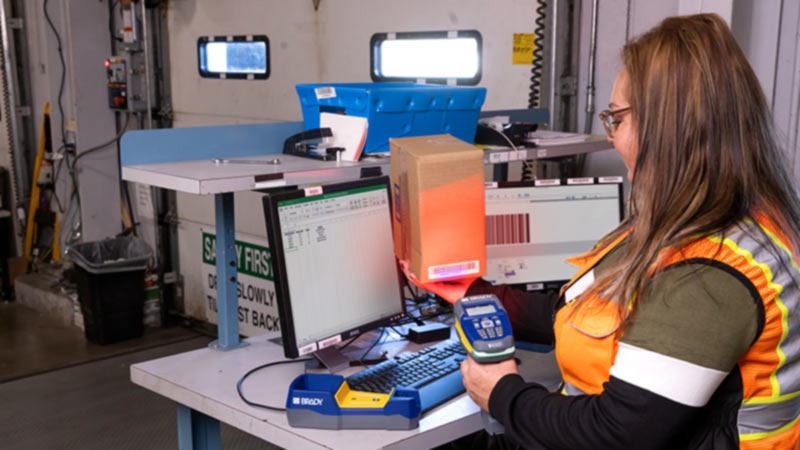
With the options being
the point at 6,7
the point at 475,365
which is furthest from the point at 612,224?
the point at 6,7

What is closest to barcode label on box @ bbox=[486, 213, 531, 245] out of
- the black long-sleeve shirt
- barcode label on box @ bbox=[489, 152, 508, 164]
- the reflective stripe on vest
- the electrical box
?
barcode label on box @ bbox=[489, 152, 508, 164]

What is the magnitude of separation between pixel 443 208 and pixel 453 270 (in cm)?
14

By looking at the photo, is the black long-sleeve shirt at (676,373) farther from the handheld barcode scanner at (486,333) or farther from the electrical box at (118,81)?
the electrical box at (118,81)

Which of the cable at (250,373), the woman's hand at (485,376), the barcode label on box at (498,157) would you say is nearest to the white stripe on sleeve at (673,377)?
the woman's hand at (485,376)

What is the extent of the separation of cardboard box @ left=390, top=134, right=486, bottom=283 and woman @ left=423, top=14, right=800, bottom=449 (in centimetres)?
45

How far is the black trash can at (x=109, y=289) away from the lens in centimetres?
424

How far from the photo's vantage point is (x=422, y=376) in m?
1.73

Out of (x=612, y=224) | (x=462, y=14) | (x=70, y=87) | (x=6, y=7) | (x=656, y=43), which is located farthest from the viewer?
(x=6, y=7)

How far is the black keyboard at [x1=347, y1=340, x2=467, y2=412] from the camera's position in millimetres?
1645

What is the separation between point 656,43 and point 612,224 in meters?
1.25

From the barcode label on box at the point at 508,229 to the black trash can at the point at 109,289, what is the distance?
273 cm

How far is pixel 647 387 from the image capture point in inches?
41.8

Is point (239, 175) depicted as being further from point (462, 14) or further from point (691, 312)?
point (462, 14)

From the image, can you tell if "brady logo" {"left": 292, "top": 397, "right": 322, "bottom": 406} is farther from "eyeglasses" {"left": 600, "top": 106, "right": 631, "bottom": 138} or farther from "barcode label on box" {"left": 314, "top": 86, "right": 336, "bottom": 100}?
"barcode label on box" {"left": 314, "top": 86, "right": 336, "bottom": 100}
